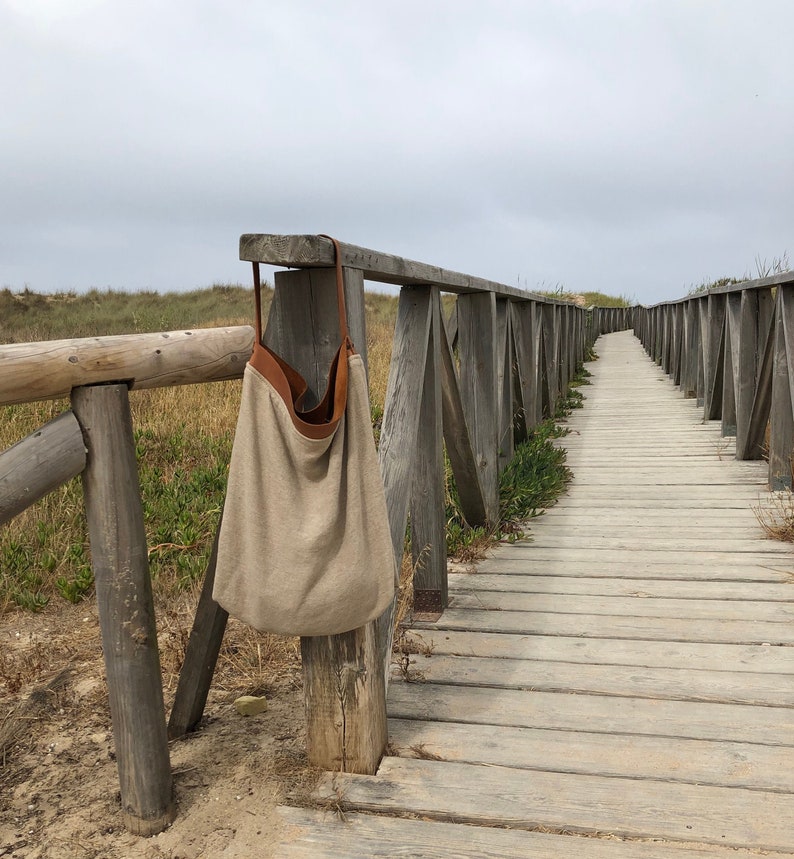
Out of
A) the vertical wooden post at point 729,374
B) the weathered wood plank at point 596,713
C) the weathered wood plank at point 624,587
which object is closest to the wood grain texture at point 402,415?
the weathered wood plank at point 596,713

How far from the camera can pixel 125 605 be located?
1.99 metres

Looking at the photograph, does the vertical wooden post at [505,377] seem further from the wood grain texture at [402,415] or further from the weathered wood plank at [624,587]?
the wood grain texture at [402,415]

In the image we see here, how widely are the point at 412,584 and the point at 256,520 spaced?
1615 mm

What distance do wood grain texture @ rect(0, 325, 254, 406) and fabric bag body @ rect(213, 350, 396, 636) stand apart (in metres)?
0.28

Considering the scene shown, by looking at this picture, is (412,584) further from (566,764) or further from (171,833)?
(171,833)

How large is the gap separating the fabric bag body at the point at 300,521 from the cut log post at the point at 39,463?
371 millimetres

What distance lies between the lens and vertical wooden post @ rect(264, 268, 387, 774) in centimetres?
206

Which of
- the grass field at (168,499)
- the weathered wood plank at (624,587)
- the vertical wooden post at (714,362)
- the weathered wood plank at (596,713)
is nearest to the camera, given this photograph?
the weathered wood plank at (596,713)

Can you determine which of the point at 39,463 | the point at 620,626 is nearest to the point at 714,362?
the point at 620,626

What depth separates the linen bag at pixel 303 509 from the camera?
1.90m

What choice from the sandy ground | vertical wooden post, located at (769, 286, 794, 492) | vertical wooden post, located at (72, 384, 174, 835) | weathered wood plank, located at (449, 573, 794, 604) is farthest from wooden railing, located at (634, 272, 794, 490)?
vertical wooden post, located at (72, 384, 174, 835)

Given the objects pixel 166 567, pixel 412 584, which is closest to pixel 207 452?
pixel 166 567

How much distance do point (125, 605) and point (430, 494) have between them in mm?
1482

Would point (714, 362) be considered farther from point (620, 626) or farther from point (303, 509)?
point (303, 509)
